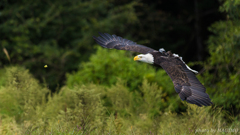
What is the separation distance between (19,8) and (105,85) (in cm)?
701

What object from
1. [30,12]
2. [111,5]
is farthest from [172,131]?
[111,5]

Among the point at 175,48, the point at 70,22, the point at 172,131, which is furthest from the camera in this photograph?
the point at 175,48

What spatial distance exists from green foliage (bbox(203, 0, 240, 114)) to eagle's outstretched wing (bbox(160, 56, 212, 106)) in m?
1.54

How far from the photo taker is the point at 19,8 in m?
14.3

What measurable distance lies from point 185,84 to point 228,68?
11.2ft

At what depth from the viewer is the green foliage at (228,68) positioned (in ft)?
24.9

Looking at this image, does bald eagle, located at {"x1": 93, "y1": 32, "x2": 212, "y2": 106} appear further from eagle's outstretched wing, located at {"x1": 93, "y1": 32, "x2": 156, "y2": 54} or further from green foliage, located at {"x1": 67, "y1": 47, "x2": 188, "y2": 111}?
green foliage, located at {"x1": 67, "y1": 47, "x2": 188, "y2": 111}

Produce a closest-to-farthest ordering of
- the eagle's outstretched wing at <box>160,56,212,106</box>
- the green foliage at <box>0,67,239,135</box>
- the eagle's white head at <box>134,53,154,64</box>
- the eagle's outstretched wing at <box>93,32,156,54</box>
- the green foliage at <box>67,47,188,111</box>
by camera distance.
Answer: the eagle's outstretched wing at <box>160,56,212,106</box> < the green foliage at <box>0,67,239,135</box> < the eagle's white head at <box>134,53,154,64</box> < the eagle's outstretched wing at <box>93,32,156,54</box> < the green foliage at <box>67,47,188,111</box>

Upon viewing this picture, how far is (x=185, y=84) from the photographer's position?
566 centimetres

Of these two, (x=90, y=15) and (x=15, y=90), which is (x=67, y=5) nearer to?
(x=90, y=15)

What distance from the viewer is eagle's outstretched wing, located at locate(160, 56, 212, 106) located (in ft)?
17.2

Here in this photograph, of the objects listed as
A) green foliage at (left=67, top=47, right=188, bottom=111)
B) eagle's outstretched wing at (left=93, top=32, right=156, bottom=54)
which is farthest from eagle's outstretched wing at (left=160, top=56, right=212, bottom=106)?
green foliage at (left=67, top=47, right=188, bottom=111)

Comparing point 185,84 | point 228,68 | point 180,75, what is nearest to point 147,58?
point 180,75

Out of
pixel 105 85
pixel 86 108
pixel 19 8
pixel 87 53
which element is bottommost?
pixel 87 53
